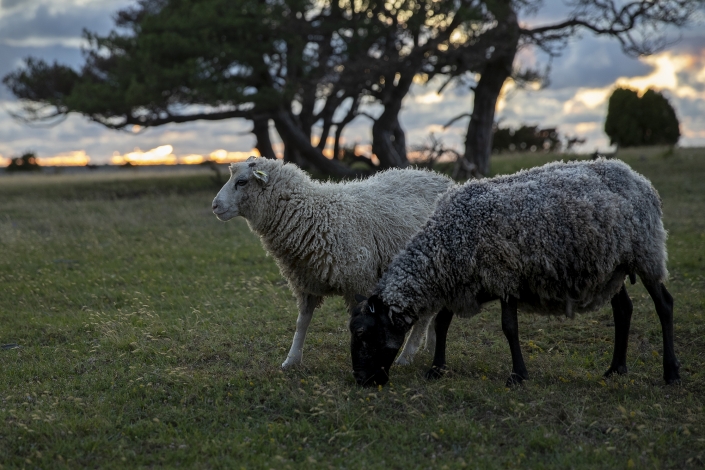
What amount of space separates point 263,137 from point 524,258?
2509cm

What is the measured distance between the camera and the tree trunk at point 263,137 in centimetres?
2973

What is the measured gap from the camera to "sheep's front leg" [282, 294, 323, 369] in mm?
6719

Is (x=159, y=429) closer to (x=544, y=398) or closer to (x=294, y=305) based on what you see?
(x=544, y=398)

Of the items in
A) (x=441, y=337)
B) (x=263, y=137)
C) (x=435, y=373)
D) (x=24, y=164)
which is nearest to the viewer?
(x=435, y=373)

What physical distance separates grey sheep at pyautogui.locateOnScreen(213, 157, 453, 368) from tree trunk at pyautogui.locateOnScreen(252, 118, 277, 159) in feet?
75.4

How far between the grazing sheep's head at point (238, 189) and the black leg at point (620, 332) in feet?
11.8

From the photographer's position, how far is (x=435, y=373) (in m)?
6.30

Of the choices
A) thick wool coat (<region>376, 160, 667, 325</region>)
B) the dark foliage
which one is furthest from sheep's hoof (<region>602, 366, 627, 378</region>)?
the dark foliage

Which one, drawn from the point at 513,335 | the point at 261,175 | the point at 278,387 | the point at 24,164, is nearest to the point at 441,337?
the point at 513,335

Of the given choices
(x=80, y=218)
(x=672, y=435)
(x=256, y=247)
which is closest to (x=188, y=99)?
(x=80, y=218)

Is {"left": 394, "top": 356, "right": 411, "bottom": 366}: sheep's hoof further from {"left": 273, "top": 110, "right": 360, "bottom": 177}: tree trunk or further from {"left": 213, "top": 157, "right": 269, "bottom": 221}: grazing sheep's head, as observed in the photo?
{"left": 273, "top": 110, "right": 360, "bottom": 177}: tree trunk

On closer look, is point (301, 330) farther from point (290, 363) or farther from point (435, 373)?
point (435, 373)

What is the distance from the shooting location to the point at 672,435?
16.1 ft

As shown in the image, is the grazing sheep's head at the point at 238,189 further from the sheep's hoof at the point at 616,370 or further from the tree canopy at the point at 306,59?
the tree canopy at the point at 306,59
